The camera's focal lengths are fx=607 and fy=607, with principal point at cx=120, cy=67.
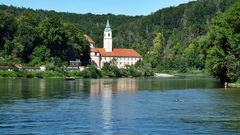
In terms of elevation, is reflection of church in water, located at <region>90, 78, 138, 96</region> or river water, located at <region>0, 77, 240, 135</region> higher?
reflection of church in water, located at <region>90, 78, 138, 96</region>

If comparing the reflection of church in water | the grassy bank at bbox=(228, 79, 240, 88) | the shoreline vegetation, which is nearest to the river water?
the reflection of church in water

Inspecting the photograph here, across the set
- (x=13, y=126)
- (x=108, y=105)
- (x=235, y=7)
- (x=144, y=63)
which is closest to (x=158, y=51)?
(x=144, y=63)

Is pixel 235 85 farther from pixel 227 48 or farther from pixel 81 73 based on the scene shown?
pixel 81 73

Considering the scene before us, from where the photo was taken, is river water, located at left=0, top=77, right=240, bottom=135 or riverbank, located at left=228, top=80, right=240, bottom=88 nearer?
river water, located at left=0, top=77, right=240, bottom=135

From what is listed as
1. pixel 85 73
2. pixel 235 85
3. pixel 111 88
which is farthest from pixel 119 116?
pixel 85 73

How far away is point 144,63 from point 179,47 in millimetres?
26922

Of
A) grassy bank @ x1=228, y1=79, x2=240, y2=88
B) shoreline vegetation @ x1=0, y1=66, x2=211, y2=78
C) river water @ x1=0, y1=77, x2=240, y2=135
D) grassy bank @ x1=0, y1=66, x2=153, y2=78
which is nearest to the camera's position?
river water @ x1=0, y1=77, x2=240, y2=135

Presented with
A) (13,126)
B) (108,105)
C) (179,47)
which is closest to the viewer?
(13,126)

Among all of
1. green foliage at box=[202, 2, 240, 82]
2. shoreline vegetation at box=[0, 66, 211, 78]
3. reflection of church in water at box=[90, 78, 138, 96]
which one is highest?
green foliage at box=[202, 2, 240, 82]

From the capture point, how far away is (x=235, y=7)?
84.3 m

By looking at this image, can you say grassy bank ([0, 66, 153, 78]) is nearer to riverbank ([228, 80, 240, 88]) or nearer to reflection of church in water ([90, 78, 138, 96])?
reflection of church in water ([90, 78, 138, 96])

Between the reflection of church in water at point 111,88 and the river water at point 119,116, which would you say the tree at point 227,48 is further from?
the river water at point 119,116

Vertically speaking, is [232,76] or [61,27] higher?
[61,27]

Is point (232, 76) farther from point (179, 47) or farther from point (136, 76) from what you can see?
point (179, 47)
